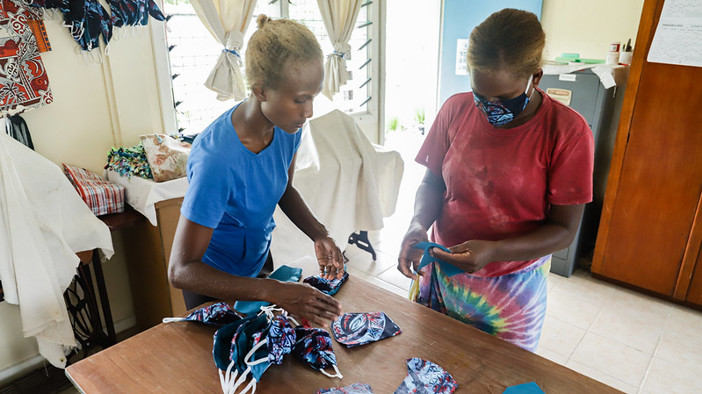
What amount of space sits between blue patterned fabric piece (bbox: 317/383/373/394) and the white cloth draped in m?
1.52

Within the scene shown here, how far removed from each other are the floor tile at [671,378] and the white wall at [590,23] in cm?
223

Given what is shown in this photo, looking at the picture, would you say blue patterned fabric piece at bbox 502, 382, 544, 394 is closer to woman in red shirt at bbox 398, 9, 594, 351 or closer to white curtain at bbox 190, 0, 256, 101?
woman in red shirt at bbox 398, 9, 594, 351

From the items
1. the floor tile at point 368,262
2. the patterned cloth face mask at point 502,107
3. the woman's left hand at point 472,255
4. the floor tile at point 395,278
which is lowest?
the floor tile at point 368,262

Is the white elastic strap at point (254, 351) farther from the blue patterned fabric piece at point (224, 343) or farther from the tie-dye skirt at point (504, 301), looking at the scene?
the tie-dye skirt at point (504, 301)

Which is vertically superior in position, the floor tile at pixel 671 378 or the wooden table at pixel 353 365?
the wooden table at pixel 353 365

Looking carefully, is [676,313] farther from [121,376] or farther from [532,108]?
[121,376]

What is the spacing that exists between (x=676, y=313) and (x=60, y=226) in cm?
349

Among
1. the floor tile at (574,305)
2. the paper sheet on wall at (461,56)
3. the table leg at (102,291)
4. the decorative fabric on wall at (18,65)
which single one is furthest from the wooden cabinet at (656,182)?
the decorative fabric on wall at (18,65)

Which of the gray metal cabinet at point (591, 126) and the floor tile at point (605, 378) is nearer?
the floor tile at point (605, 378)

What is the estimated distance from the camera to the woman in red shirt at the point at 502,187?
1.17 metres

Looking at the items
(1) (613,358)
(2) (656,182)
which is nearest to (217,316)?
(1) (613,358)

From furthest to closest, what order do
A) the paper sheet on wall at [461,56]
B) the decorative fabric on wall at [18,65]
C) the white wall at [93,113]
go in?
the paper sheet on wall at [461,56] < the white wall at [93,113] < the decorative fabric on wall at [18,65]

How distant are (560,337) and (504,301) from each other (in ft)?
5.23

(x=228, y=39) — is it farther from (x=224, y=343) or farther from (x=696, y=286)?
(x=696, y=286)
